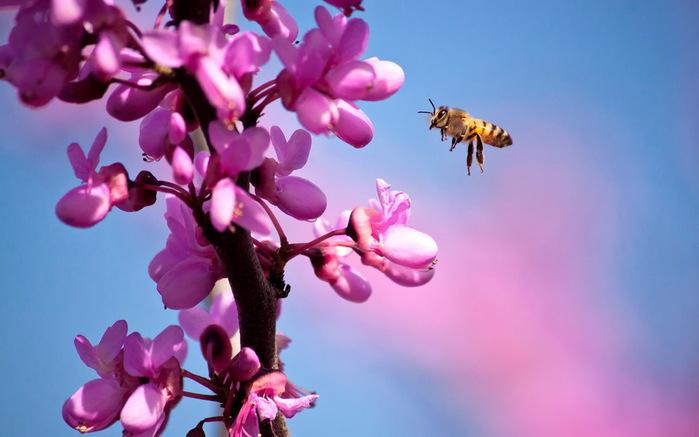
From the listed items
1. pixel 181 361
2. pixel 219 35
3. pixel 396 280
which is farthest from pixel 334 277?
pixel 219 35

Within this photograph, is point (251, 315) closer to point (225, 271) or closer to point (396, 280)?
point (225, 271)

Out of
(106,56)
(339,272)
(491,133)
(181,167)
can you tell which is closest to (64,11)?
(106,56)

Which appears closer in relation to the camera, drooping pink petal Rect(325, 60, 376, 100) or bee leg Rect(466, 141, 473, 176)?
drooping pink petal Rect(325, 60, 376, 100)

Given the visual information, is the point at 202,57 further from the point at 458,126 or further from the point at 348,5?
the point at 458,126

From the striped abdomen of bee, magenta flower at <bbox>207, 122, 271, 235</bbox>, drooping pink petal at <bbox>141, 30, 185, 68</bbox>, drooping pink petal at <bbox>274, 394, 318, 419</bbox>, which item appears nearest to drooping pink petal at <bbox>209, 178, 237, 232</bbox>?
magenta flower at <bbox>207, 122, 271, 235</bbox>

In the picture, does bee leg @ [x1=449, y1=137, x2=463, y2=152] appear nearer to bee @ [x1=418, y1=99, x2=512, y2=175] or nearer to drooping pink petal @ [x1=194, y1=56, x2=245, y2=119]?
bee @ [x1=418, y1=99, x2=512, y2=175]

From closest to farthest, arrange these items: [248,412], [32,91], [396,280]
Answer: [32,91], [248,412], [396,280]

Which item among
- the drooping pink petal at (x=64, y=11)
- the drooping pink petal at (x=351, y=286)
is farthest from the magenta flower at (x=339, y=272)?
the drooping pink petal at (x=64, y=11)
